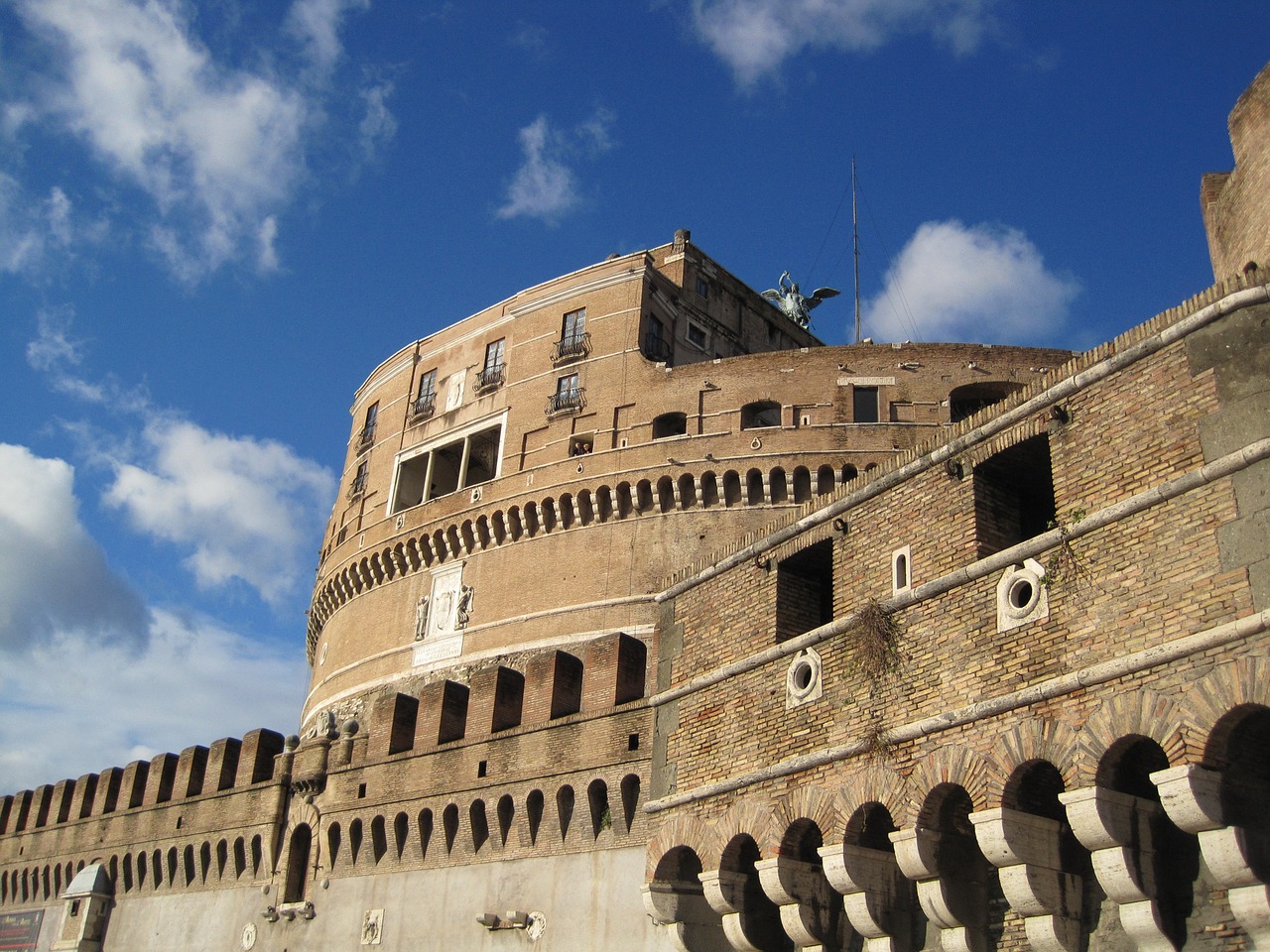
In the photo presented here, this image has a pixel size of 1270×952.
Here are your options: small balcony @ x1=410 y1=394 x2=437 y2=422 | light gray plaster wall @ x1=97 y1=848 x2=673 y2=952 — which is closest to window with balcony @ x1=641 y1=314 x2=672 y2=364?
small balcony @ x1=410 y1=394 x2=437 y2=422

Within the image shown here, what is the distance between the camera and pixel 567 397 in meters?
34.4

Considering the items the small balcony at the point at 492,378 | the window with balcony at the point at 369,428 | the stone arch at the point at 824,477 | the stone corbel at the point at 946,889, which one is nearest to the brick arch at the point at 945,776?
the stone corbel at the point at 946,889

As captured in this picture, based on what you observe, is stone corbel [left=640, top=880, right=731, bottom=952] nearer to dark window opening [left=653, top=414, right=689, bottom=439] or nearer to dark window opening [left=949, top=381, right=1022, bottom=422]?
dark window opening [left=949, top=381, right=1022, bottom=422]

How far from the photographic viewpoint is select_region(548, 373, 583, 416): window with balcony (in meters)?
34.0

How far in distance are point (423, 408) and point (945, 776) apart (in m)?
30.1

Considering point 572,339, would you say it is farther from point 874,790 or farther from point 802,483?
point 874,790

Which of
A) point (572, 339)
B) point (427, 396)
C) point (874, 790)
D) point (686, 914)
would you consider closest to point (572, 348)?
point (572, 339)

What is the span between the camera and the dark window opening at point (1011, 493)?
11562 mm

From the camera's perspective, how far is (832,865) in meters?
11.6

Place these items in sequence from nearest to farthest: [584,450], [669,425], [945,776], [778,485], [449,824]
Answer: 1. [945,776]
2. [449,824]
3. [778,485]
4. [669,425]
5. [584,450]

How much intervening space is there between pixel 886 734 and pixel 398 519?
27.1 meters

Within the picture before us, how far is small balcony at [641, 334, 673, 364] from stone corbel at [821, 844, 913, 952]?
2334 cm

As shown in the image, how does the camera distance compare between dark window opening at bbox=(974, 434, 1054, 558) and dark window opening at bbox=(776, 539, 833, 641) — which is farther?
dark window opening at bbox=(776, 539, 833, 641)

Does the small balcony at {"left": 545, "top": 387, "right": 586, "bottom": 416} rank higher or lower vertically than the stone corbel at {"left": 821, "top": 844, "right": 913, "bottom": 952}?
higher
